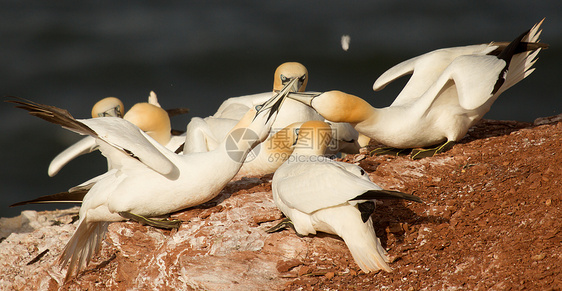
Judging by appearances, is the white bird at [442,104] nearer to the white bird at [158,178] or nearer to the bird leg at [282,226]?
the white bird at [158,178]

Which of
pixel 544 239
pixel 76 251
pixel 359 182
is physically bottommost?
pixel 76 251

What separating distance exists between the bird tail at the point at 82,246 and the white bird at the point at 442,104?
78.6 inches

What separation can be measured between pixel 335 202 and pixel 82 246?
7.38ft

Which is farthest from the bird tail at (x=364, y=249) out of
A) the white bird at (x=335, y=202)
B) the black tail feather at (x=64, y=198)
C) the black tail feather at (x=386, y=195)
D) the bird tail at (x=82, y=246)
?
the black tail feather at (x=64, y=198)

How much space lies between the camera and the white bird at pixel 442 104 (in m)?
5.49

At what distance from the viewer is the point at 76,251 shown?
205 inches

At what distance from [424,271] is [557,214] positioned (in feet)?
3.11

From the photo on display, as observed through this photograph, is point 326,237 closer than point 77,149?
Yes

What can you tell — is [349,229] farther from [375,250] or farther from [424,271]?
[424,271]

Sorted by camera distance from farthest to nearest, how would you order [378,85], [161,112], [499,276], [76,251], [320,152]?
[161,112] < [378,85] < [320,152] < [76,251] < [499,276]

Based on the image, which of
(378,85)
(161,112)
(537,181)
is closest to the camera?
(537,181)

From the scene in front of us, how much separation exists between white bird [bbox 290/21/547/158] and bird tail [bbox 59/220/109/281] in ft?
6.55

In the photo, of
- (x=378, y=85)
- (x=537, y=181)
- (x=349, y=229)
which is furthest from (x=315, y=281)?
(x=378, y=85)

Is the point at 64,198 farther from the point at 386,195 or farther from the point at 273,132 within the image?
the point at 386,195
